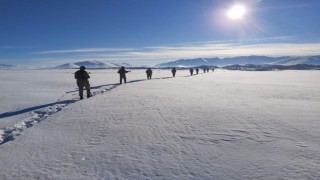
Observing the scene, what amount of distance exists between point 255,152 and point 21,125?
615 cm

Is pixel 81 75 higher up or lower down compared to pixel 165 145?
higher up

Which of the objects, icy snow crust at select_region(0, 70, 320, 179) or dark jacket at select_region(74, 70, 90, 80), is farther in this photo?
dark jacket at select_region(74, 70, 90, 80)

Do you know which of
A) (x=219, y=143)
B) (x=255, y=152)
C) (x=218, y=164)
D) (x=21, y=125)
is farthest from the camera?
(x=21, y=125)

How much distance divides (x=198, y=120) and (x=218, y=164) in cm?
306

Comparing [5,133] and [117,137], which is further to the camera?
[5,133]

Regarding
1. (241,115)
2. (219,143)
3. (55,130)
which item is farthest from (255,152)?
(55,130)

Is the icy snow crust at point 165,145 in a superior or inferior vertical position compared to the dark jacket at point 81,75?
inferior

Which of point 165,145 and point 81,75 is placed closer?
point 165,145

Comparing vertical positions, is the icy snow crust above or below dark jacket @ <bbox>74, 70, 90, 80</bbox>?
below

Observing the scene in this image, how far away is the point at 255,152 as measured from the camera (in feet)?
17.2

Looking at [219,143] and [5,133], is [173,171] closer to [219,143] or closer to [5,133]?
[219,143]

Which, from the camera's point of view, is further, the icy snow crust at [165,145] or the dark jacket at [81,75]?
the dark jacket at [81,75]

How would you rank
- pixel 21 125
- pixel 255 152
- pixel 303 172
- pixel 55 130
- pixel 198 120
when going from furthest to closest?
pixel 21 125, pixel 198 120, pixel 55 130, pixel 255 152, pixel 303 172

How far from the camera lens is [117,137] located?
6.38 meters
